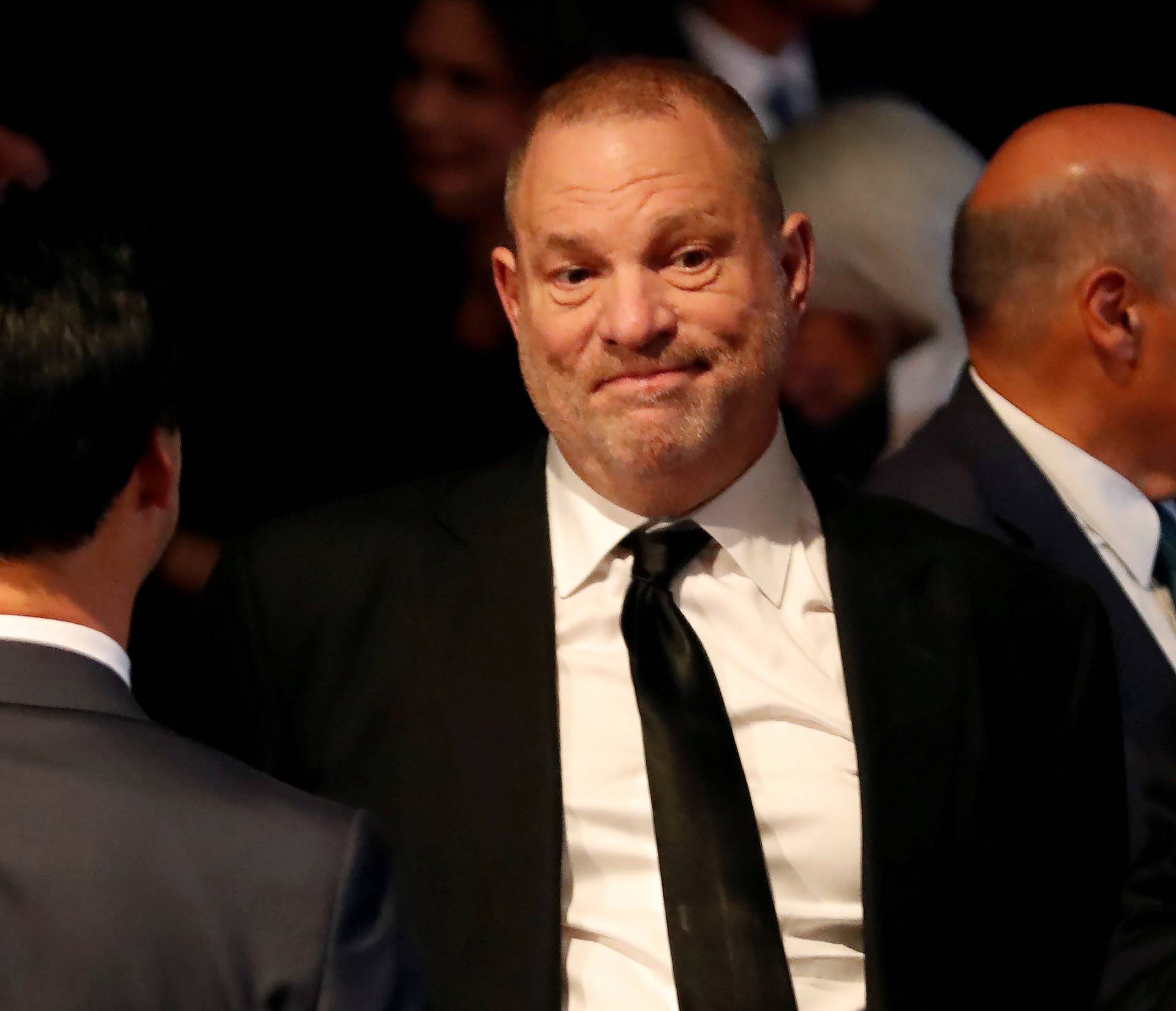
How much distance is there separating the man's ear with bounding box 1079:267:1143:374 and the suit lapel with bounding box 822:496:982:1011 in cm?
45

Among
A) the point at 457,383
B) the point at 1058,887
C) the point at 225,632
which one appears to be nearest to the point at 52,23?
the point at 457,383

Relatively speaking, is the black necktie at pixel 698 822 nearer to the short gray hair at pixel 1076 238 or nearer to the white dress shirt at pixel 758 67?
the short gray hair at pixel 1076 238

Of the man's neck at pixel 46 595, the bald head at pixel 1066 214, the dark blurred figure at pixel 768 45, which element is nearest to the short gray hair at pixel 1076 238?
the bald head at pixel 1066 214

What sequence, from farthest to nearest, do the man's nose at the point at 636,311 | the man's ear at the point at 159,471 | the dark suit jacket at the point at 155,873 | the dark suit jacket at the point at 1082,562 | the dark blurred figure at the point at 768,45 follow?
the dark blurred figure at the point at 768,45
the dark suit jacket at the point at 1082,562
the man's nose at the point at 636,311
the man's ear at the point at 159,471
the dark suit jacket at the point at 155,873

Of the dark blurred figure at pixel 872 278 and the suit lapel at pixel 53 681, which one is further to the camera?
the dark blurred figure at pixel 872 278

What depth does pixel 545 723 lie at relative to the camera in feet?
5.49

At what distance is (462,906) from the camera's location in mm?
1629

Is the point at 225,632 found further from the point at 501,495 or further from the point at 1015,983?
the point at 1015,983

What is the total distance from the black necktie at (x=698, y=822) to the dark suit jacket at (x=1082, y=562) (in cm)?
46

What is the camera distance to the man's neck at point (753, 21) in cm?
231

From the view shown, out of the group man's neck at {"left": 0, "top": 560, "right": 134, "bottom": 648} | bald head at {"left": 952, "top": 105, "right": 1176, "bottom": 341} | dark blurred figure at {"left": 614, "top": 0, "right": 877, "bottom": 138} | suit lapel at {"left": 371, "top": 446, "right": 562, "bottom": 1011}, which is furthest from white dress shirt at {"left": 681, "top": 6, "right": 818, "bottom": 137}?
man's neck at {"left": 0, "top": 560, "right": 134, "bottom": 648}

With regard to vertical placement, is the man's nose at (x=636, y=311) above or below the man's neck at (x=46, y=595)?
above

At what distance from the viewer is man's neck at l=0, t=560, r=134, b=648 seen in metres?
1.15

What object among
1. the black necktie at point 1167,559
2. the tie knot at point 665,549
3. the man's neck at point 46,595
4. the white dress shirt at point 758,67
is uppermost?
the white dress shirt at point 758,67
